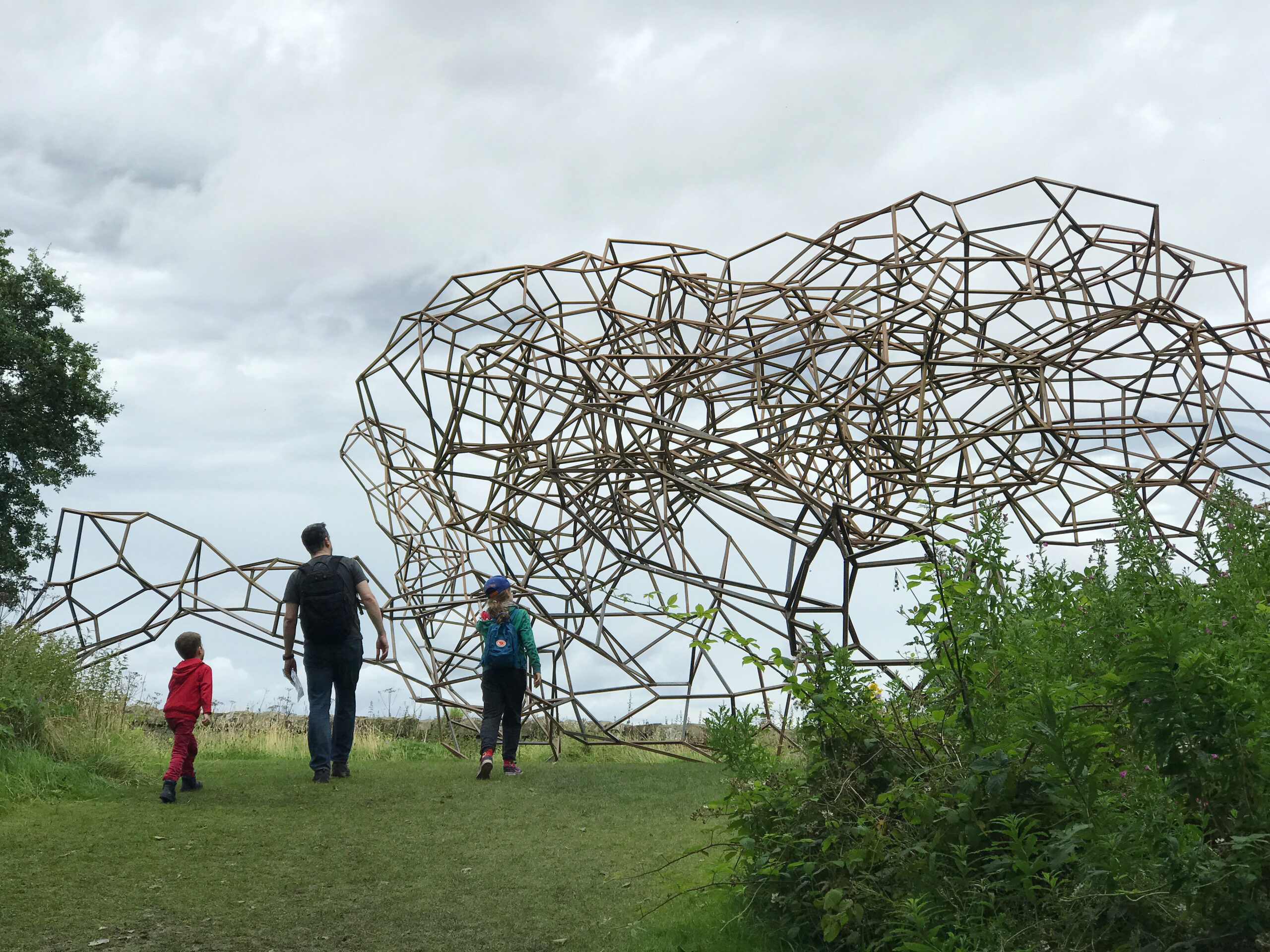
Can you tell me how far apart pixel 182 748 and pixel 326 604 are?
4.15ft

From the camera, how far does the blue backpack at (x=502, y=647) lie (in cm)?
811

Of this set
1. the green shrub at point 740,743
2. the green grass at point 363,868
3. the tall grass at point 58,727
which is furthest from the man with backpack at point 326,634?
the green shrub at point 740,743

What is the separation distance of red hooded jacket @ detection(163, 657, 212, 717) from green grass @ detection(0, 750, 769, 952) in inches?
21.5

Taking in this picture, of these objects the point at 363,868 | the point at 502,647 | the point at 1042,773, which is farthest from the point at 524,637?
the point at 1042,773

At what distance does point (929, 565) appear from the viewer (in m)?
4.07

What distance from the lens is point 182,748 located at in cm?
705

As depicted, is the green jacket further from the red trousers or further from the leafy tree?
the leafy tree

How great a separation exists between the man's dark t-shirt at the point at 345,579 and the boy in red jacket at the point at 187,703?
0.68 meters

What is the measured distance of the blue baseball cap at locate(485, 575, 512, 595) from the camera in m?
8.27

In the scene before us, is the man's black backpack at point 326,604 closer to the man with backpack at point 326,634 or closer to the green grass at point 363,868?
the man with backpack at point 326,634

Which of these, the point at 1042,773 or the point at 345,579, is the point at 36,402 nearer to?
the point at 345,579

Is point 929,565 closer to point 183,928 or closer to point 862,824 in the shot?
point 862,824

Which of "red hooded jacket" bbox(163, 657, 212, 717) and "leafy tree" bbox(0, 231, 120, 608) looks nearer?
"red hooded jacket" bbox(163, 657, 212, 717)

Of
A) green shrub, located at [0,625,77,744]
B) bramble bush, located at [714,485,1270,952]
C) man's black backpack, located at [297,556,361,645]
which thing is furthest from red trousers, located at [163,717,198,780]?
bramble bush, located at [714,485,1270,952]
